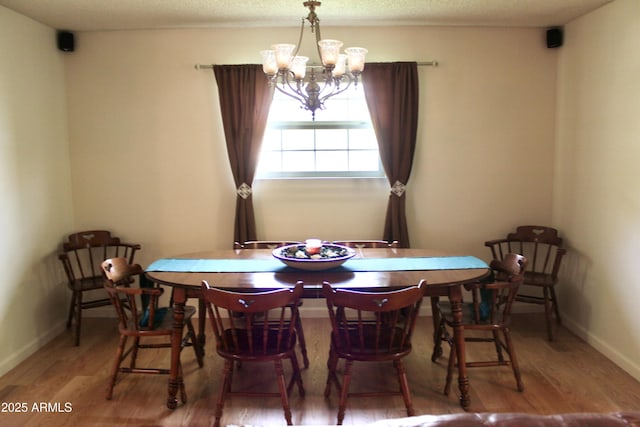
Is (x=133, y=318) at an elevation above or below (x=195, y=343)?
above

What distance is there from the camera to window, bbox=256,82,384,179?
4000mm

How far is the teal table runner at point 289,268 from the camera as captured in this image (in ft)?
9.10

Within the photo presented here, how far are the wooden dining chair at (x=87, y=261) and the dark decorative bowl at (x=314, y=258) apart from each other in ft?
5.42

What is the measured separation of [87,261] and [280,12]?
2.60m

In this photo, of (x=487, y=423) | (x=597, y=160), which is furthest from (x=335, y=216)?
(x=487, y=423)

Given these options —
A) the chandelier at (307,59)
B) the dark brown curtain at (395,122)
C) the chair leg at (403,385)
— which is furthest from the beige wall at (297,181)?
the chair leg at (403,385)

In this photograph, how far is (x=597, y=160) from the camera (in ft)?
11.0

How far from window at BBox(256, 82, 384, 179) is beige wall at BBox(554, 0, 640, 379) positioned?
155 centimetres

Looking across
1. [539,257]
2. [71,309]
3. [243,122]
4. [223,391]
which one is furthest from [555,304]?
[71,309]

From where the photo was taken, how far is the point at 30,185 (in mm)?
3418

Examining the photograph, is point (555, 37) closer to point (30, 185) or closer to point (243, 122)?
point (243, 122)

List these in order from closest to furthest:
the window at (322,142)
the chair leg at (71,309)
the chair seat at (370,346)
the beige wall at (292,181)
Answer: the chair seat at (370,346) → the chair leg at (71,309) → the beige wall at (292,181) → the window at (322,142)

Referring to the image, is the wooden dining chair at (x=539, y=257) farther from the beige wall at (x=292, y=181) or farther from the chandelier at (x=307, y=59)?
the chandelier at (x=307, y=59)

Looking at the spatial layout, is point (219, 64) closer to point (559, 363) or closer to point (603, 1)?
point (603, 1)
